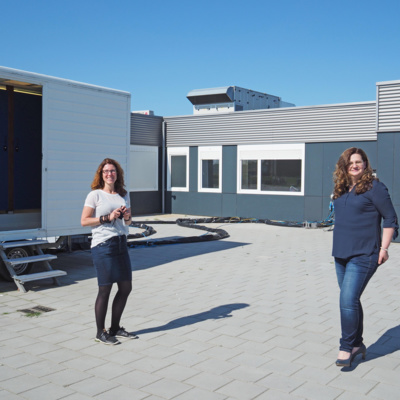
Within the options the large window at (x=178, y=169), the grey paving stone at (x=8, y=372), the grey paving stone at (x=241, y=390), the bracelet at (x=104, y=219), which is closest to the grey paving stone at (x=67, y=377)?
the grey paving stone at (x=8, y=372)

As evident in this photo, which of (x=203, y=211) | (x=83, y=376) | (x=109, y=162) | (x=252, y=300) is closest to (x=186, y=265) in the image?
(x=252, y=300)

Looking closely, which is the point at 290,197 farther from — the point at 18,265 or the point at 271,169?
the point at 18,265

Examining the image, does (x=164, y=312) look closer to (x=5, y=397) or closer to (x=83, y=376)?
(x=83, y=376)

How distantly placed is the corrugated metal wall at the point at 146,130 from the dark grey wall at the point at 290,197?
1.57 meters

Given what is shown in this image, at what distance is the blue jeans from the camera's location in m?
4.42

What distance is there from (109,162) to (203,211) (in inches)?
541

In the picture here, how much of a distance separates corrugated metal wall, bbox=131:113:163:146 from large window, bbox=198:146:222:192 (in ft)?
→ 6.33

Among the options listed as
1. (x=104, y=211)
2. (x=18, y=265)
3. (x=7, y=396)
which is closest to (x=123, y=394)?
(x=7, y=396)

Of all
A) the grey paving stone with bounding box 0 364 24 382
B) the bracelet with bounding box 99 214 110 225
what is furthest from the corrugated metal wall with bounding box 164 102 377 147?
the grey paving stone with bounding box 0 364 24 382

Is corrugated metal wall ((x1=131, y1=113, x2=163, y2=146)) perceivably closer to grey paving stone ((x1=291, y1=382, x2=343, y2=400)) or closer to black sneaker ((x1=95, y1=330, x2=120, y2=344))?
black sneaker ((x1=95, y1=330, x2=120, y2=344))

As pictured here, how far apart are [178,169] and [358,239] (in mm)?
15434

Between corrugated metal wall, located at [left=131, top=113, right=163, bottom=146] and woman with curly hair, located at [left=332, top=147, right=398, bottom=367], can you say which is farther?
corrugated metal wall, located at [left=131, top=113, right=163, bottom=146]

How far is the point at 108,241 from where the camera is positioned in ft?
16.4

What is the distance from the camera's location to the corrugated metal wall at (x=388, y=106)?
12328mm
